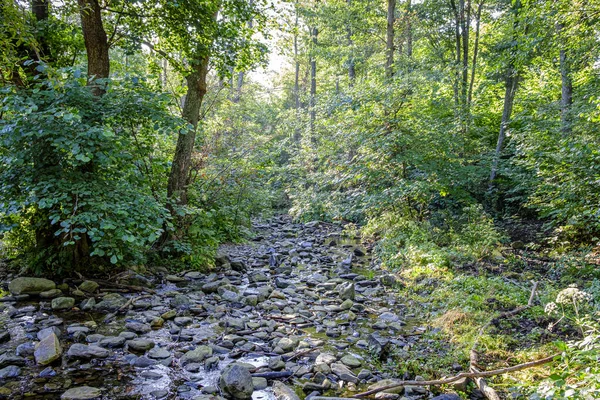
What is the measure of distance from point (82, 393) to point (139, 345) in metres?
1.03

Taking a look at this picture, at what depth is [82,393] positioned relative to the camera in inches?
133

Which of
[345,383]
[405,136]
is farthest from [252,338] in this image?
[405,136]

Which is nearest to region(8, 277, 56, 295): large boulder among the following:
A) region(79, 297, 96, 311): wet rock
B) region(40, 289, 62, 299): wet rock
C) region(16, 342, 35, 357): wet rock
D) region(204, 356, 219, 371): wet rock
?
region(40, 289, 62, 299): wet rock

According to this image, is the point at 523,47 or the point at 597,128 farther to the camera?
the point at 523,47

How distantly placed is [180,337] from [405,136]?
288 inches

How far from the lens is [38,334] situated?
441 cm

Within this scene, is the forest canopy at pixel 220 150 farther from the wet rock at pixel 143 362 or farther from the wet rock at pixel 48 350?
the wet rock at pixel 143 362

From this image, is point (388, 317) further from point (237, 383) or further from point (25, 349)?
point (25, 349)

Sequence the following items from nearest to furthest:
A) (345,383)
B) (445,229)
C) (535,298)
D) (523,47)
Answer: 1. (345,383)
2. (535,298)
3. (523,47)
4. (445,229)

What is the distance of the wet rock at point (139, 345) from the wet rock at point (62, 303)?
1.64 metres

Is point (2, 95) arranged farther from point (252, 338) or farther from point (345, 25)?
point (345, 25)

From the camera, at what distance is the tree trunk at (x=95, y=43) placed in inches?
244

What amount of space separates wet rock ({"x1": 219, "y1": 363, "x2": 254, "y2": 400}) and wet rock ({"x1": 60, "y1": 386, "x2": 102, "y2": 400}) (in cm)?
117

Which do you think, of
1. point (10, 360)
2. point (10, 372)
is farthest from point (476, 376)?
point (10, 360)
